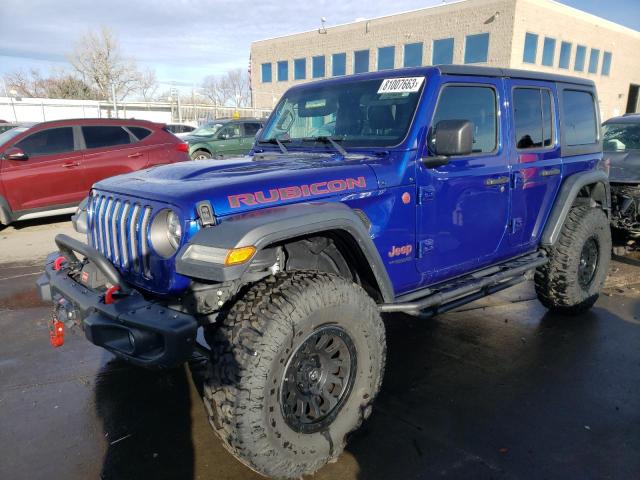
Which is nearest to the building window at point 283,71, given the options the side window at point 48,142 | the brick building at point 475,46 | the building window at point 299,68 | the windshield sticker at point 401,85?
the brick building at point 475,46

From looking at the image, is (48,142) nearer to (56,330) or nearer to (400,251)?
(56,330)

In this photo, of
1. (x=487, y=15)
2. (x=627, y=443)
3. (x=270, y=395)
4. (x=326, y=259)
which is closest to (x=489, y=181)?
(x=326, y=259)

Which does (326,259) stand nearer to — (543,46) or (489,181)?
(489,181)

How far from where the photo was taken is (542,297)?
4.44 meters

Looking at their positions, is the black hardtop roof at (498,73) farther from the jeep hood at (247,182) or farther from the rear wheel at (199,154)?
the rear wheel at (199,154)

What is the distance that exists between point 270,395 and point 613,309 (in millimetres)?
4026

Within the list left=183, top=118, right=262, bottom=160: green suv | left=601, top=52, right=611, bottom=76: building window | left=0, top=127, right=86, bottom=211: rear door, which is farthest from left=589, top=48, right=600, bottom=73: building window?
left=0, top=127, right=86, bottom=211: rear door

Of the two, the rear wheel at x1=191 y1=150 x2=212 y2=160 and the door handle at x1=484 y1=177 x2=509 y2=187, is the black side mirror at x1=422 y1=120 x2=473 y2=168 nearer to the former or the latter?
the door handle at x1=484 y1=177 x2=509 y2=187

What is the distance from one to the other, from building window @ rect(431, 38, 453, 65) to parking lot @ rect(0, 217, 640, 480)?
93.1ft

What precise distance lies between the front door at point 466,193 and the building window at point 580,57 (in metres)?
34.1

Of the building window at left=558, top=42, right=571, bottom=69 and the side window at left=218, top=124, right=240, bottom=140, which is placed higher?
the building window at left=558, top=42, right=571, bottom=69

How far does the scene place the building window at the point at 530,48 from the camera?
1092 inches

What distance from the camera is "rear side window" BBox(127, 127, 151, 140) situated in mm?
8797

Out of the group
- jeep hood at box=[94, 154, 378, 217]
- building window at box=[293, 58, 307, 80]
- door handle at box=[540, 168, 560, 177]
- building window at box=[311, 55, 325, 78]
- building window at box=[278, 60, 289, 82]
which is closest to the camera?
jeep hood at box=[94, 154, 378, 217]
